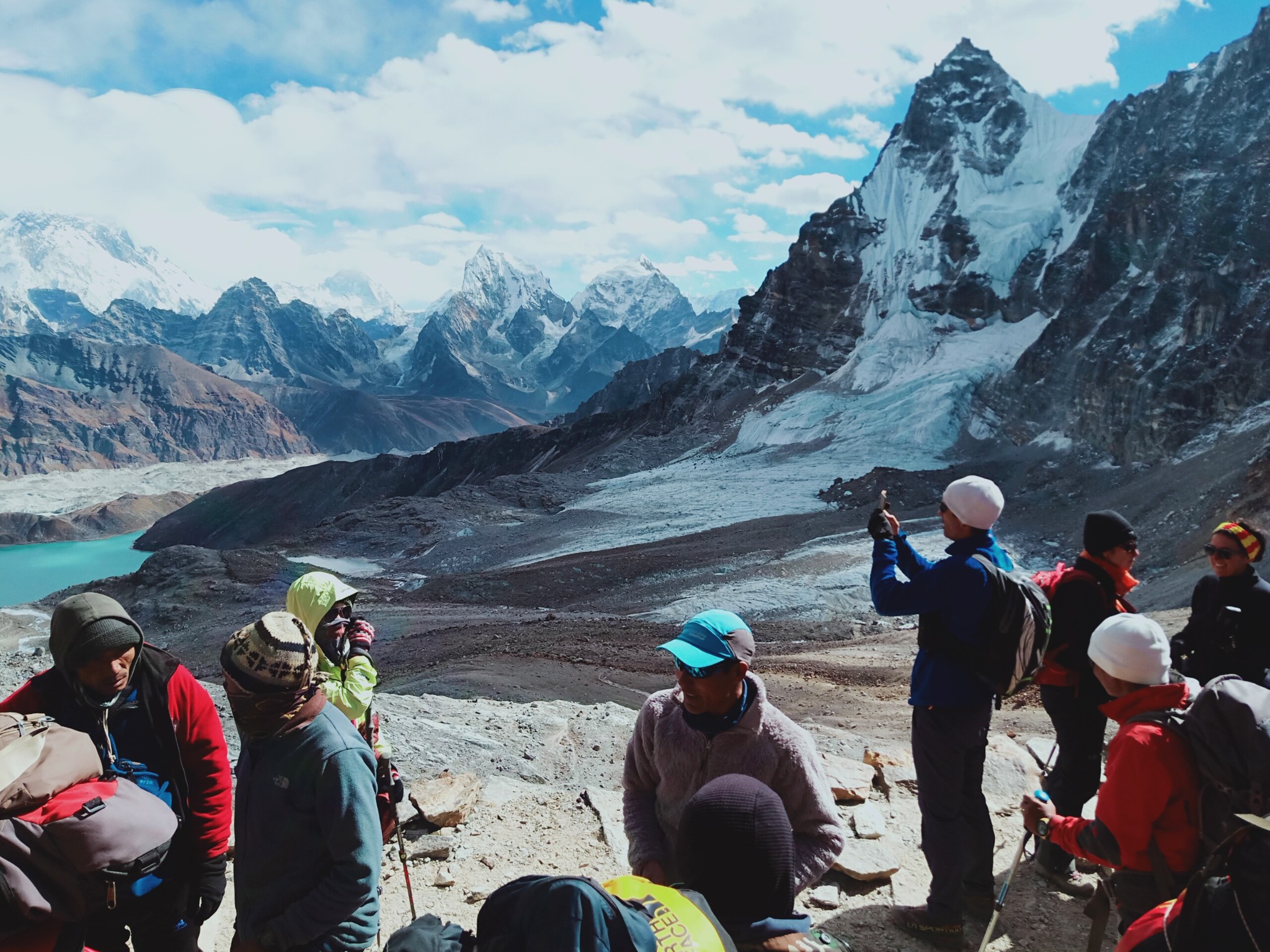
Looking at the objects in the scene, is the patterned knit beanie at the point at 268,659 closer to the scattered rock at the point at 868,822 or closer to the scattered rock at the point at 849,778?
the scattered rock at the point at 868,822

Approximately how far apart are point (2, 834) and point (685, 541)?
1171 inches

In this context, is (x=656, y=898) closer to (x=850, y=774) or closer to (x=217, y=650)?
(x=850, y=774)

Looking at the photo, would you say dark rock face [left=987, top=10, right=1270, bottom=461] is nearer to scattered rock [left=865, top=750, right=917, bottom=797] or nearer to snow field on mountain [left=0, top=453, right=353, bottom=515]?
scattered rock [left=865, top=750, right=917, bottom=797]

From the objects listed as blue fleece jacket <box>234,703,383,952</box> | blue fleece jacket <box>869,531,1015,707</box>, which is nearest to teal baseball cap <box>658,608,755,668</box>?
blue fleece jacket <box>869,531,1015,707</box>

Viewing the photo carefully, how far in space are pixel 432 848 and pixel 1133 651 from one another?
3.79 m

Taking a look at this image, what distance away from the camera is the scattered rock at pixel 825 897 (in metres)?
3.94

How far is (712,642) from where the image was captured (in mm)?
2641

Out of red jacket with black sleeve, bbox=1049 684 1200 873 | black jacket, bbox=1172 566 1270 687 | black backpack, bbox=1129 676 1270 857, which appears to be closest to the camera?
black backpack, bbox=1129 676 1270 857

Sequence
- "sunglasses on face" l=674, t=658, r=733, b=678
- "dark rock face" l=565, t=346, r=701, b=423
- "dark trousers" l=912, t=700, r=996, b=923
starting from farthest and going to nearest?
1. "dark rock face" l=565, t=346, r=701, b=423
2. "dark trousers" l=912, t=700, r=996, b=923
3. "sunglasses on face" l=674, t=658, r=733, b=678

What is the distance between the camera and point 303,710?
8.53 ft

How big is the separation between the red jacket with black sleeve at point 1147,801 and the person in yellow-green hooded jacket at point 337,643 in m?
2.97

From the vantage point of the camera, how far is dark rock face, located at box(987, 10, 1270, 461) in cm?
3044

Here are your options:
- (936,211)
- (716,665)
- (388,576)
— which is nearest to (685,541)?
(388,576)

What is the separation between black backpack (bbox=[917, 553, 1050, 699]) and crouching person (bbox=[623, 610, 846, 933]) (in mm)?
997
